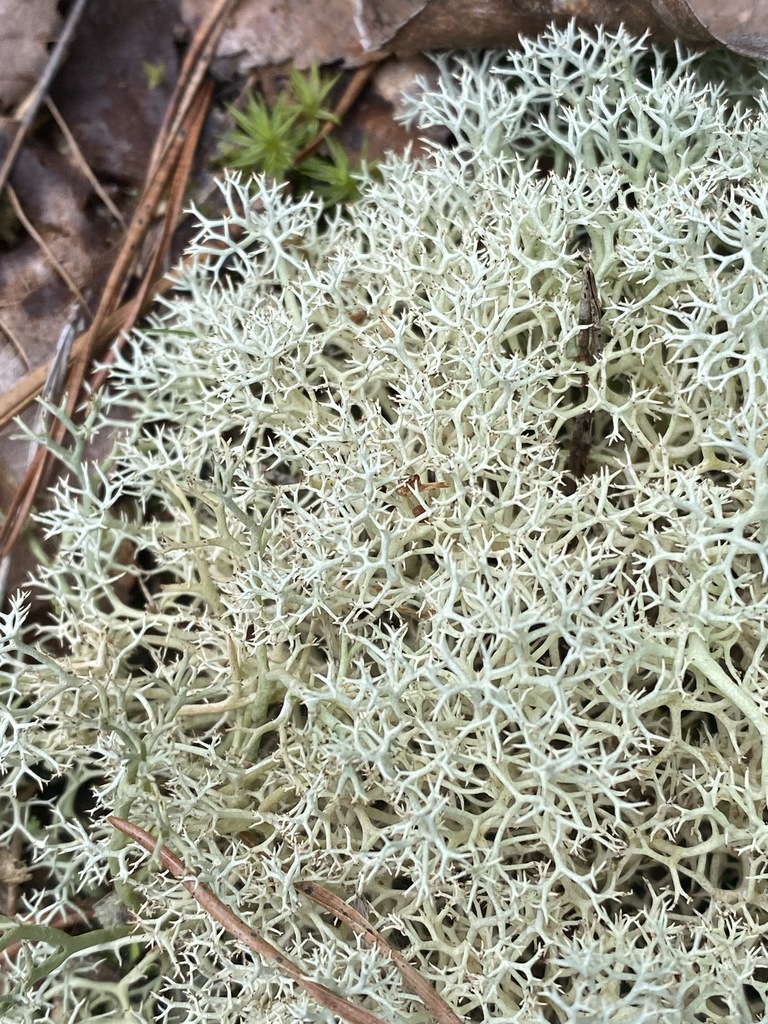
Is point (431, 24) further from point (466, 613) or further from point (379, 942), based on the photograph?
point (379, 942)

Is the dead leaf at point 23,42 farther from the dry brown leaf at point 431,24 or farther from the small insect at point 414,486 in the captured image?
the small insect at point 414,486

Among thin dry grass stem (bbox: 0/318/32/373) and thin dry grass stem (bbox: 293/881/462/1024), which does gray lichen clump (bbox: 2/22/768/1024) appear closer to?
thin dry grass stem (bbox: 293/881/462/1024)

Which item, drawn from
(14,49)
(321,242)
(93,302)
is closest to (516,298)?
(321,242)

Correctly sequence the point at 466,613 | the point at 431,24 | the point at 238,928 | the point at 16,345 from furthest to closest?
the point at 16,345 → the point at 431,24 → the point at 466,613 → the point at 238,928

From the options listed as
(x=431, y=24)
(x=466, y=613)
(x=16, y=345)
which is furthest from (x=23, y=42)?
(x=466, y=613)

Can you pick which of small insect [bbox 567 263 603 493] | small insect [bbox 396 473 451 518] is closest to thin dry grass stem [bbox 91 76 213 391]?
small insect [bbox 396 473 451 518]
